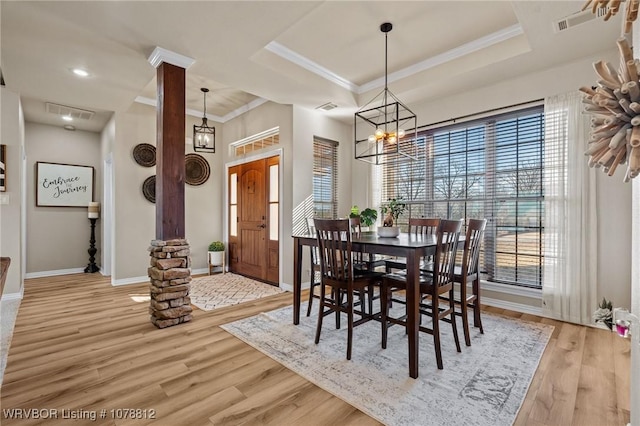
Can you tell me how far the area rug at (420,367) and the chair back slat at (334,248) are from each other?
607mm

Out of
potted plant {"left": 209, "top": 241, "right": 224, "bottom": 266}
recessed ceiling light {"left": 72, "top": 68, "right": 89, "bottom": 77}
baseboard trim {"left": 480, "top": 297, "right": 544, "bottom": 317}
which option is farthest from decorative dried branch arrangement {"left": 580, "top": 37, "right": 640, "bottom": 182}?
potted plant {"left": 209, "top": 241, "right": 224, "bottom": 266}

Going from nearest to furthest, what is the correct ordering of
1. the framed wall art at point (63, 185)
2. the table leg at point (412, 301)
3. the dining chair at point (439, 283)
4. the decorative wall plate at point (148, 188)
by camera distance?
the table leg at point (412, 301) < the dining chair at point (439, 283) < the decorative wall plate at point (148, 188) < the framed wall art at point (63, 185)

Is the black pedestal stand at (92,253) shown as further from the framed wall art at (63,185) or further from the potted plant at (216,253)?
the potted plant at (216,253)

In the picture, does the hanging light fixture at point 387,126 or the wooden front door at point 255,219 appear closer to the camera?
the hanging light fixture at point 387,126

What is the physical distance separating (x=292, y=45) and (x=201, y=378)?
3.24 meters

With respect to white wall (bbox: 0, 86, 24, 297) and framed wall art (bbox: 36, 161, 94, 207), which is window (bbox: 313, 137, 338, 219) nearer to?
white wall (bbox: 0, 86, 24, 297)

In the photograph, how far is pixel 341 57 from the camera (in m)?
3.60

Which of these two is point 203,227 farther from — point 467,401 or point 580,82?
point 580,82

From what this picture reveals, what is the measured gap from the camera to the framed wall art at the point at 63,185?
5441 millimetres

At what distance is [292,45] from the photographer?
3.38 m

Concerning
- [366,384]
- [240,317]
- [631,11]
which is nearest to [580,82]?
[631,11]

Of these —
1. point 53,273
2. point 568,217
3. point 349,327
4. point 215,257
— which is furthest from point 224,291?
point 568,217

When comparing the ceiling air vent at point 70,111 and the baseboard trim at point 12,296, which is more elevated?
the ceiling air vent at point 70,111

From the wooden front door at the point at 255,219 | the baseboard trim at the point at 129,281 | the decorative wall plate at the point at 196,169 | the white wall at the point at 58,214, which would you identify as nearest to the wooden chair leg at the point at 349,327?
the wooden front door at the point at 255,219
